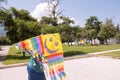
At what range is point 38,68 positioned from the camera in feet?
18.0

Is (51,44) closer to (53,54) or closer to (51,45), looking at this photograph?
(51,45)

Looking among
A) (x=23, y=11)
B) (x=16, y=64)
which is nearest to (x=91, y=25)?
(x=23, y=11)

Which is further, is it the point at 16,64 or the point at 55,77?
the point at 16,64

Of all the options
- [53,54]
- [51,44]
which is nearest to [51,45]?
[51,44]

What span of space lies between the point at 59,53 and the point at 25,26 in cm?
1322

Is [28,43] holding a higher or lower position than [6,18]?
lower

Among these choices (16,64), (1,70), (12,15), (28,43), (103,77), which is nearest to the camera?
(28,43)

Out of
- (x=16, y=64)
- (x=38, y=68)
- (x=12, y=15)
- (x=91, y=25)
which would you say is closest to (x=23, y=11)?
(x=12, y=15)

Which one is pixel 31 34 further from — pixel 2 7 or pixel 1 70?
pixel 1 70

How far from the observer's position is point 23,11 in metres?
19.3

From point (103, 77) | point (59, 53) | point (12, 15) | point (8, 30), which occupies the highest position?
point (12, 15)

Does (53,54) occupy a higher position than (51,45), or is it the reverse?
(51,45)

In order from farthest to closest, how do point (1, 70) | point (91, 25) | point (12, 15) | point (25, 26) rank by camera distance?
1. point (91, 25)
2. point (12, 15)
3. point (25, 26)
4. point (1, 70)

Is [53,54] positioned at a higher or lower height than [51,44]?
lower
